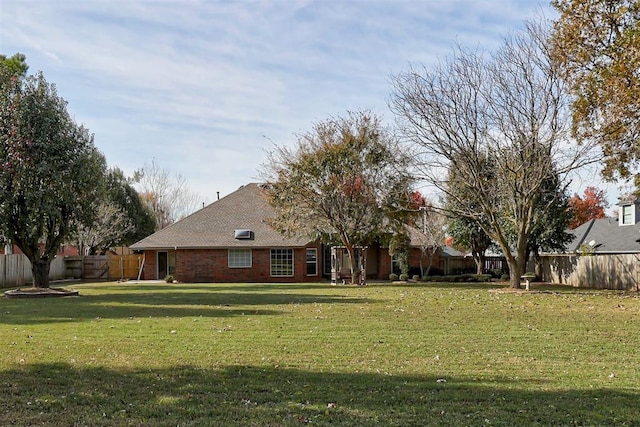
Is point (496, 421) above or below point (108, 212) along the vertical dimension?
below

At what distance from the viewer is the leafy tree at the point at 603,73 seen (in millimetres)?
18516

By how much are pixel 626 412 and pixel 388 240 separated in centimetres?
2858

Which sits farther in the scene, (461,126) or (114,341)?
(461,126)

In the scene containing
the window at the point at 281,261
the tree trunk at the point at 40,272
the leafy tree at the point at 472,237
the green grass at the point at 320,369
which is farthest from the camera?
the leafy tree at the point at 472,237

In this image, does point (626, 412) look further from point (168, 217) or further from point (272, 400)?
point (168, 217)

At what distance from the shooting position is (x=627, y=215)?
37.6m

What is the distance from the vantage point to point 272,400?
677 centimetres

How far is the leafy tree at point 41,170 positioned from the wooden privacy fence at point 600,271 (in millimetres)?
22787

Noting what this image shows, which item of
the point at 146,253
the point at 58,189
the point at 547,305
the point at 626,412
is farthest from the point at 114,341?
the point at 146,253

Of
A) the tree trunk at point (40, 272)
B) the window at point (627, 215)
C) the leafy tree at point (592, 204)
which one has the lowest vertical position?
the tree trunk at point (40, 272)

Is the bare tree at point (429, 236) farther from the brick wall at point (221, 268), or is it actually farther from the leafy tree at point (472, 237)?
the brick wall at point (221, 268)

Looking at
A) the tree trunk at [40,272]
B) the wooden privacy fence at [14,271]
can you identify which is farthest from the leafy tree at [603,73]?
the wooden privacy fence at [14,271]

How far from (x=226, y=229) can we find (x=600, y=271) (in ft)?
67.6

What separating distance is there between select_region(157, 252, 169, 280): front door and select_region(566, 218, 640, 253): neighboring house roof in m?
24.1
